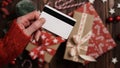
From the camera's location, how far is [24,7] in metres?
0.92

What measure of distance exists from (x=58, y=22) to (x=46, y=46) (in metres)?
0.08

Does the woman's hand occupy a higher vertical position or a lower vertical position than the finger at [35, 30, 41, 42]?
higher

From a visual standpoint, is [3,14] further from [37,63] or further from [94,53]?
[94,53]

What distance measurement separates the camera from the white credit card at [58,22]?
0.93 meters

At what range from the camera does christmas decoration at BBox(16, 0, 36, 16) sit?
3.00ft

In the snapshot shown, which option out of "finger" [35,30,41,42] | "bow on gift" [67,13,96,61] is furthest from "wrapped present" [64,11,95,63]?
"finger" [35,30,41,42]

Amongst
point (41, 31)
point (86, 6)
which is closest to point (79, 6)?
point (86, 6)

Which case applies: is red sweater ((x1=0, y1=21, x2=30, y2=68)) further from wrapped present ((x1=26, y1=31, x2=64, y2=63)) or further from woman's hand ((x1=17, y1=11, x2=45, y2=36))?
wrapped present ((x1=26, y1=31, x2=64, y2=63))

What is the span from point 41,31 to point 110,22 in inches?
8.8

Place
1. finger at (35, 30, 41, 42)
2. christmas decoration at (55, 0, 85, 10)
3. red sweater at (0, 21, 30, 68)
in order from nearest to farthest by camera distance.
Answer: red sweater at (0, 21, 30, 68) → finger at (35, 30, 41, 42) → christmas decoration at (55, 0, 85, 10)

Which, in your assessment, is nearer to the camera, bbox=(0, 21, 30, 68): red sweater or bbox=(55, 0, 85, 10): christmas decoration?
bbox=(0, 21, 30, 68): red sweater

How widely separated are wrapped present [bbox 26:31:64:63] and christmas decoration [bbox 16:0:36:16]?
0.26 feet

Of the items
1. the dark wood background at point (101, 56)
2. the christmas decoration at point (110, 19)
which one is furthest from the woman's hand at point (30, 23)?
the christmas decoration at point (110, 19)

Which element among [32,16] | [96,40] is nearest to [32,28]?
[32,16]
